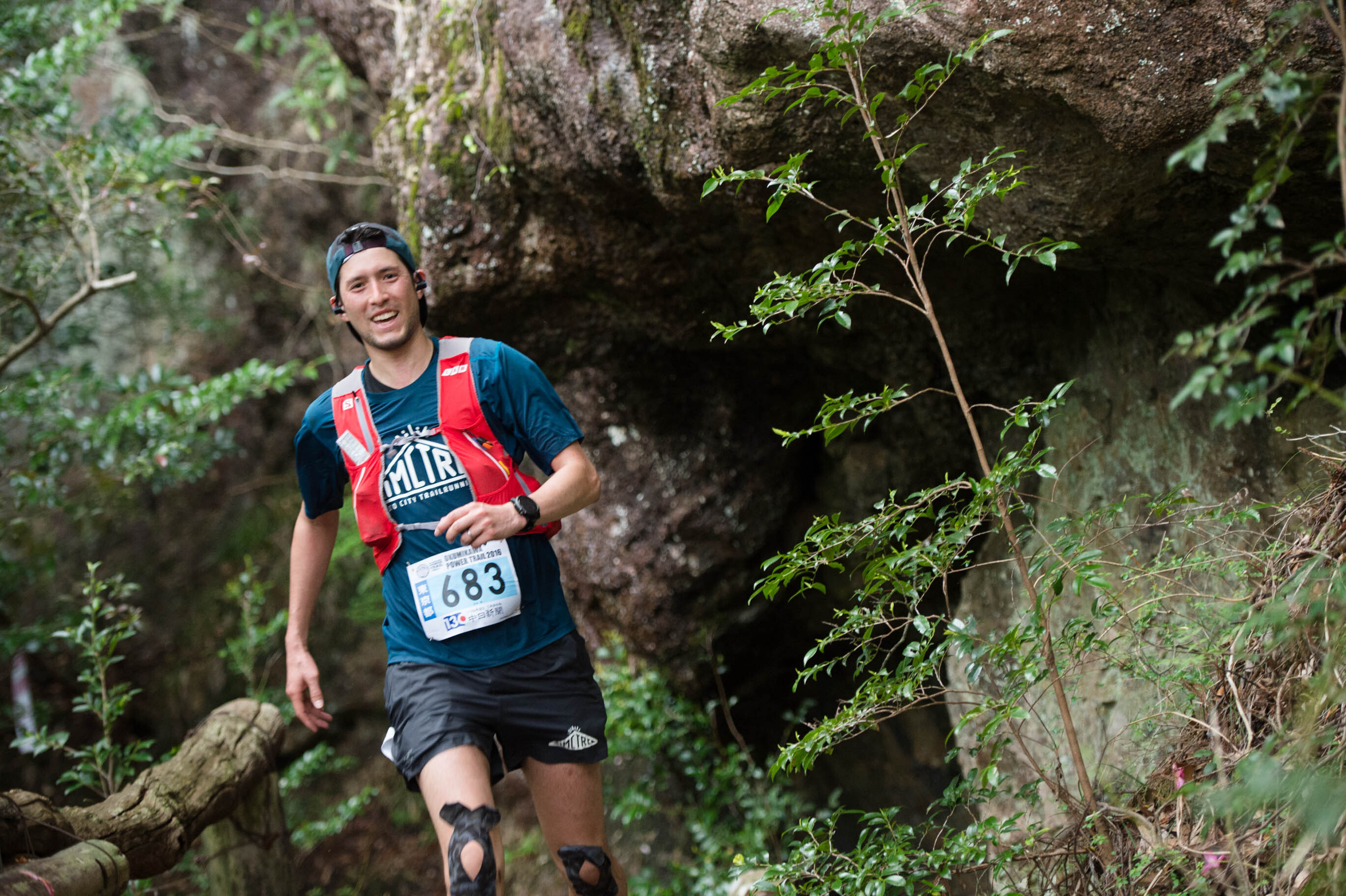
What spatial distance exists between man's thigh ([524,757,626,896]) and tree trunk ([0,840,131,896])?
49.8 inches

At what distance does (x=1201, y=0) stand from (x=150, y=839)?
3.83 m

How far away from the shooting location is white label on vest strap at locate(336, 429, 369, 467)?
268cm

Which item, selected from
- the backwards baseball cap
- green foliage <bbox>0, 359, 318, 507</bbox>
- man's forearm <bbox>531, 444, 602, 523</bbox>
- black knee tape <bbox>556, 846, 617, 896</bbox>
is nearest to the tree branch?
green foliage <bbox>0, 359, 318, 507</bbox>

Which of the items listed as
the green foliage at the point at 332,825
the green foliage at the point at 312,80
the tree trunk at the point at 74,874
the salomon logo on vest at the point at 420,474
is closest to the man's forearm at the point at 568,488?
the salomon logo on vest at the point at 420,474

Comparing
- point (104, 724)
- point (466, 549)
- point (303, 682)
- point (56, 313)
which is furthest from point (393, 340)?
point (56, 313)

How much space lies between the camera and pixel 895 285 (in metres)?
3.63

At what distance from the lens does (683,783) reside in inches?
187

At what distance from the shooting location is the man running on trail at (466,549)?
2.61m

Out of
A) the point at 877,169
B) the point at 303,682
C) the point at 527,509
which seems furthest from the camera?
the point at 303,682

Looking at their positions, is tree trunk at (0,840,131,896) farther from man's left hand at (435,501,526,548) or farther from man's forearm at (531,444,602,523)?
man's forearm at (531,444,602,523)

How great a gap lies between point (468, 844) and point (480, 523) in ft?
2.57

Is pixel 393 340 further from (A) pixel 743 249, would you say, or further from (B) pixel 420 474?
(A) pixel 743 249

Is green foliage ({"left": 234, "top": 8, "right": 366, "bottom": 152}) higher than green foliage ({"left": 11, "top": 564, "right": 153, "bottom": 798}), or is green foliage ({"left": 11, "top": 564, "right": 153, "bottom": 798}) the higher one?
green foliage ({"left": 234, "top": 8, "right": 366, "bottom": 152})

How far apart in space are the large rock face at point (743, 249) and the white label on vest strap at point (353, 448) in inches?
54.0
